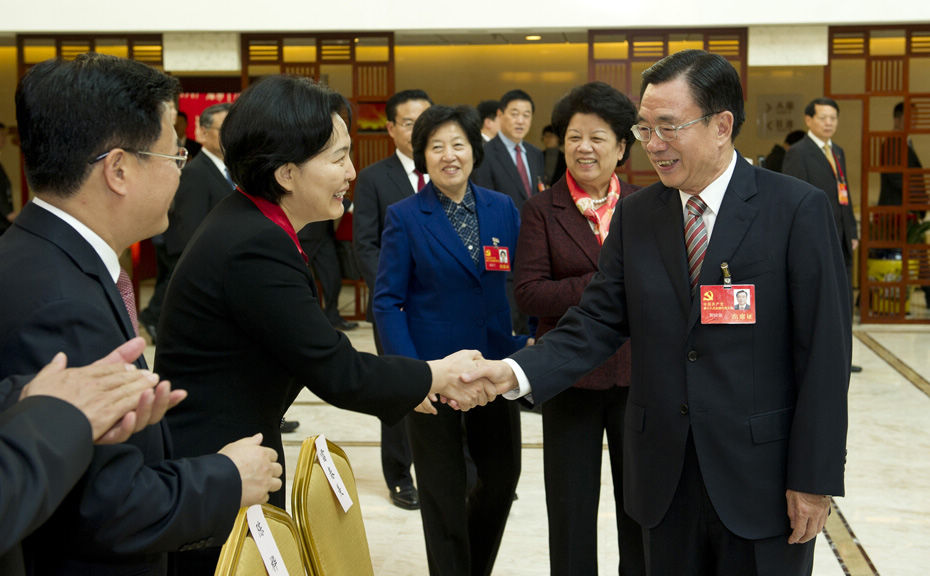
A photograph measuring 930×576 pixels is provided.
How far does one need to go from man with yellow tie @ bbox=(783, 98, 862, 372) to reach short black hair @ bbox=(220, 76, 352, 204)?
18.9 feet

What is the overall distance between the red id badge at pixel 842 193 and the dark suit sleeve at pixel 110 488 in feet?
22.6

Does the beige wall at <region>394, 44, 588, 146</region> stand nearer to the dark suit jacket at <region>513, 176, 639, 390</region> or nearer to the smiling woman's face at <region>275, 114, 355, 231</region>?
the dark suit jacket at <region>513, 176, 639, 390</region>

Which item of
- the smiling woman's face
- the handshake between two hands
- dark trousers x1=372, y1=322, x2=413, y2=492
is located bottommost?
dark trousers x1=372, y1=322, x2=413, y2=492

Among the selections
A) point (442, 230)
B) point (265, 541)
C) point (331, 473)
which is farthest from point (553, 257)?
point (265, 541)

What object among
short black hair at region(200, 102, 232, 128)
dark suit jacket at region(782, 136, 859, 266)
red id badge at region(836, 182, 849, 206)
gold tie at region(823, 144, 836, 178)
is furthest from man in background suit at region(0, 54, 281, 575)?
gold tie at region(823, 144, 836, 178)

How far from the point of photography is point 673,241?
2.22 meters

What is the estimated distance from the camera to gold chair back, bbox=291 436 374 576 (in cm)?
182

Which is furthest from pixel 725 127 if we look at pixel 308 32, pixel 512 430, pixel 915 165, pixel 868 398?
pixel 915 165

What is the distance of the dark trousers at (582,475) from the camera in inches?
117

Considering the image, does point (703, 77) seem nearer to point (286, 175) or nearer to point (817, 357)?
point (817, 357)

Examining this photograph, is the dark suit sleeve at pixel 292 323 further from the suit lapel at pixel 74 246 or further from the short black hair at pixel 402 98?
the short black hair at pixel 402 98

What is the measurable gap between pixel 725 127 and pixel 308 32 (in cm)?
719

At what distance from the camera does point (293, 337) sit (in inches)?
77.1

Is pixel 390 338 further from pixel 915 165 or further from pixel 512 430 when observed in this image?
pixel 915 165
